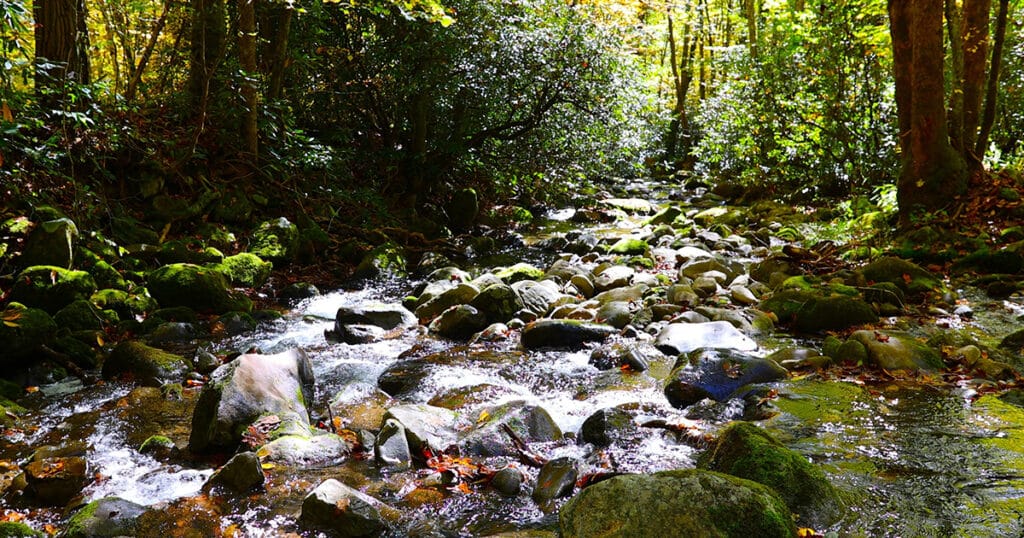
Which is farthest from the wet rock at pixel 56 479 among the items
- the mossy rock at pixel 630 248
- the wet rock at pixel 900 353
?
the mossy rock at pixel 630 248

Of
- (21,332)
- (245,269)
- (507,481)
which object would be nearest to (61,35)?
(245,269)

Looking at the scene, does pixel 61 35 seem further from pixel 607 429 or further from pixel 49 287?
pixel 607 429

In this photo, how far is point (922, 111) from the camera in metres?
8.62

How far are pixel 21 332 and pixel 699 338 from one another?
593 cm

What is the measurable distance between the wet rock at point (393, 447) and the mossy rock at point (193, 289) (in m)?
4.34

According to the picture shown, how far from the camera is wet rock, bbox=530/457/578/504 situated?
3416 mm

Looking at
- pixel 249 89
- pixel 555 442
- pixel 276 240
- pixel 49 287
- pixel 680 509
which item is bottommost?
pixel 555 442

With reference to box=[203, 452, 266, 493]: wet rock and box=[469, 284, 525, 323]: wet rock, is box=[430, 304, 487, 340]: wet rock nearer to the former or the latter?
box=[469, 284, 525, 323]: wet rock

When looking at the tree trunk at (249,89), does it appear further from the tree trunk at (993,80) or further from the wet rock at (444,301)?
the tree trunk at (993,80)

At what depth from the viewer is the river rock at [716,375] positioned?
4.72 m

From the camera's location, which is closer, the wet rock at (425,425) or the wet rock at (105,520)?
the wet rock at (105,520)

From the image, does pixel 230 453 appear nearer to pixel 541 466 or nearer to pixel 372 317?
pixel 541 466

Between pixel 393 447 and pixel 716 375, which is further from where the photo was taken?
pixel 716 375

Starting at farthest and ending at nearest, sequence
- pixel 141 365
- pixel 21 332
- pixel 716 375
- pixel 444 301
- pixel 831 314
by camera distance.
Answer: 1. pixel 444 301
2. pixel 831 314
3. pixel 141 365
4. pixel 21 332
5. pixel 716 375
